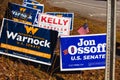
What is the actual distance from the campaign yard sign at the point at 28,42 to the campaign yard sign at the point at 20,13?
1.76m

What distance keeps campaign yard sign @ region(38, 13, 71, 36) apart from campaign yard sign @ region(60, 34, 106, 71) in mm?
1668

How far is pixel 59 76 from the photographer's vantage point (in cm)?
638

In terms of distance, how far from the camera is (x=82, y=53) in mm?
6250

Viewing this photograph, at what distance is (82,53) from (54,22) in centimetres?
192

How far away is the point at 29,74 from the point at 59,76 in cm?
58

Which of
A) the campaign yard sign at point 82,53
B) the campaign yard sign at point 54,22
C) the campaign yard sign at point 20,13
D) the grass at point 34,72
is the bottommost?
the grass at point 34,72

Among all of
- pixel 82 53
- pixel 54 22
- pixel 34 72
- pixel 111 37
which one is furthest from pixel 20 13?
pixel 111 37

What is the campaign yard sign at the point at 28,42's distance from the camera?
247 inches

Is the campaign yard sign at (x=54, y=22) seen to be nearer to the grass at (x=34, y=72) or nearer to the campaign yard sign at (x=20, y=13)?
the campaign yard sign at (x=20, y=13)

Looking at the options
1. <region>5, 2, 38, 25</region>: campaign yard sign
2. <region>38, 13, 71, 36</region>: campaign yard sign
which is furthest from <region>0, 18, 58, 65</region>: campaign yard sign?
<region>5, 2, 38, 25</region>: campaign yard sign

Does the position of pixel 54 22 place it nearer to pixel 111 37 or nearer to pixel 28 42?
pixel 28 42

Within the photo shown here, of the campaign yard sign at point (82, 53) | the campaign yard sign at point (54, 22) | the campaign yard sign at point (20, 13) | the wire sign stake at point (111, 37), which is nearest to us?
the wire sign stake at point (111, 37)

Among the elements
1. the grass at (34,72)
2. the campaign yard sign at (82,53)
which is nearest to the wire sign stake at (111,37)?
the campaign yard sign at (82,53)

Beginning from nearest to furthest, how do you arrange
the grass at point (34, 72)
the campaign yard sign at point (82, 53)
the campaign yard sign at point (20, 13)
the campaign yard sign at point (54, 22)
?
1. the grass at point (34, 72)
2. the campaign yard sign at point (82, 53)
3. the campaign yard sign at point (54, 22)
4. the campaign yard sign at point (20, 13)
